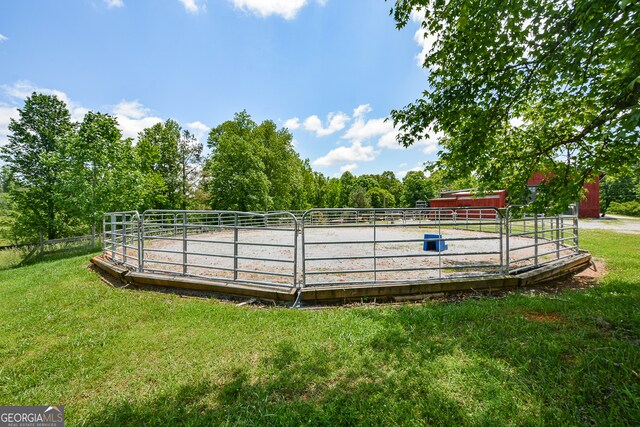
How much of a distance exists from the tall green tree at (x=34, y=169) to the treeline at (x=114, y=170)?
0.17 feet

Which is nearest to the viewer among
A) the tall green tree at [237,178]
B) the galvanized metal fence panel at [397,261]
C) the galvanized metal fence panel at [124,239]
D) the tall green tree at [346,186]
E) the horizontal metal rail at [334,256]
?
the galvanized metal fence panel at [397,261]

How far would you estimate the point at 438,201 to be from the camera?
33062mm

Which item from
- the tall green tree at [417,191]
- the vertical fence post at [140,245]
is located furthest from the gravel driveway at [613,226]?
the tall green tree at [417,191]

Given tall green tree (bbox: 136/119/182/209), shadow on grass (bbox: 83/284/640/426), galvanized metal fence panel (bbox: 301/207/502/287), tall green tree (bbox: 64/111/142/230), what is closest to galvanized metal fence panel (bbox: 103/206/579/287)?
galvanized metal fence panel (bbox: 301/207/502/287)

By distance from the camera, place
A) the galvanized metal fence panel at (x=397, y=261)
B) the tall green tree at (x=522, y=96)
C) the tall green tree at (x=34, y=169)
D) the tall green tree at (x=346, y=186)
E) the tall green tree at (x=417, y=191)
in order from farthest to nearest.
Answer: the tall green tree at (x=346, y=186) → the tall green tree at (x=417, y=191) → the tall green tree at (x=34, y=169) → the galvanized metal fence panel at (x=397, y=261) → the tall green tree at (x=522, y=96)

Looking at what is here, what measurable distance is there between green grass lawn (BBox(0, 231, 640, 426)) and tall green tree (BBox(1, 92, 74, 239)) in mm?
20032

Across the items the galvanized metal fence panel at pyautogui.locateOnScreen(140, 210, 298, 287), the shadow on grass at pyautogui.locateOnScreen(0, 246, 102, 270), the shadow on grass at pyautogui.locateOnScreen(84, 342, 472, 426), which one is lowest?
the shadow on grass at pyautogui.locateOnScreen(0, 246, 102, 270)

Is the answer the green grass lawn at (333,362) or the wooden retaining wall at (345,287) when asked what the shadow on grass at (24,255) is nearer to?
the wooden retaining wall at (345,287)

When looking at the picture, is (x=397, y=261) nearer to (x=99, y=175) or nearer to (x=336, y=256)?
(x=336, y=256)

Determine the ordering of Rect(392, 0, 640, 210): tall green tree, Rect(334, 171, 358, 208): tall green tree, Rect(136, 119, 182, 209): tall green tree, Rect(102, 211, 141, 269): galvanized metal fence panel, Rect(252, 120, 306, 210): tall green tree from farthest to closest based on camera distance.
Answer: Rect(334, 171, 358, 208): tall green tree
Rect(252, 120, 306, 210): tall green tree
Rect(136, 119, 182, 209): tall green tree
Rect(102, 211, 141, 269): galvanized metal fence panel
Rect(392, 0, 640, 210): tall green tree

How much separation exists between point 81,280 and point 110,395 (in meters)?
5.34

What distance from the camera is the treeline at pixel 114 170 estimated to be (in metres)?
14.8

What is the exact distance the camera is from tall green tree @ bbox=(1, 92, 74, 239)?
1808 cm

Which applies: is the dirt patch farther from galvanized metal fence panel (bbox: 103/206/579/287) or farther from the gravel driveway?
the gravel driveway
